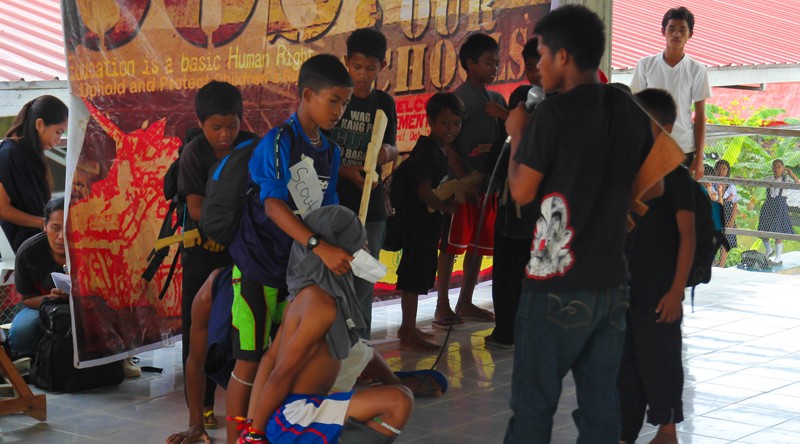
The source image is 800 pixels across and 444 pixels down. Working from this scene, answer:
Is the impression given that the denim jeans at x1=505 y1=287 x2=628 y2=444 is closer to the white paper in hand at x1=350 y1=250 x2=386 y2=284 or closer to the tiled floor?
the white paper in hand at x1=350 y1=250 x2=386 y2=284

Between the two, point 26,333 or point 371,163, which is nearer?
point 371,163

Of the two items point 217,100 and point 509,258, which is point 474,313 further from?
point 217,100

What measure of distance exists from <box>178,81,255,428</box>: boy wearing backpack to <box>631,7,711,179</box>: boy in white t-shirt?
170 inches

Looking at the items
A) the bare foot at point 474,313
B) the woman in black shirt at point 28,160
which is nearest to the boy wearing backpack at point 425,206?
the bare foot at point 474,313

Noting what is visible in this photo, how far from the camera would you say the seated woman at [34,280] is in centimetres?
573

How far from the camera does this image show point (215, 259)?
4.95m

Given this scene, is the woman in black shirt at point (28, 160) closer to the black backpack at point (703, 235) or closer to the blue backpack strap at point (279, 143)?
the blue backpack strap at point (279, 143)

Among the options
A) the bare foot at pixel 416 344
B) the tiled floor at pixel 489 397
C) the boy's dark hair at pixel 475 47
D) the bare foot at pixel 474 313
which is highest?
the boy's dark hair at pixel 475 47

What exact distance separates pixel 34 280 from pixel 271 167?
2.35 m

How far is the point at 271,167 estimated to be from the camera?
4.11 m

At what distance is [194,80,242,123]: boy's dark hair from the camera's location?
4668 mm

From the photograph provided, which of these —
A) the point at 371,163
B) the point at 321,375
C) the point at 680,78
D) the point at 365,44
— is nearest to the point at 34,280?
the point at 365,44

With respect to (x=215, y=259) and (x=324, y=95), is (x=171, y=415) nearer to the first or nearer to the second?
(x=215, y=259)

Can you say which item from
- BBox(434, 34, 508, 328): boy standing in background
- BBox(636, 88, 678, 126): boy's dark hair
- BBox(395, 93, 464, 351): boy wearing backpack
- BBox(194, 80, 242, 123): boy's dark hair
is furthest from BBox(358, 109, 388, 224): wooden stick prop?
BBox(434, 34, 508, 328): boy standing in background
